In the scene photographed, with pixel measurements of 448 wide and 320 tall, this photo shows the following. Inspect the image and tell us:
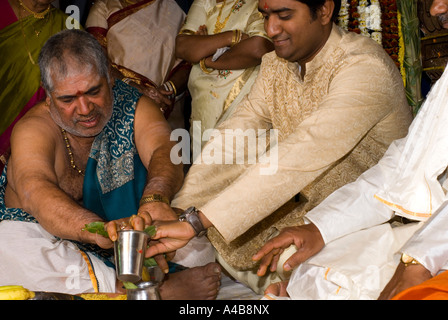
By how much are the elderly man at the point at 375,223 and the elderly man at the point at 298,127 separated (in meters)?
0.22

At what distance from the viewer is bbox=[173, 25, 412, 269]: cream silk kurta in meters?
2.71

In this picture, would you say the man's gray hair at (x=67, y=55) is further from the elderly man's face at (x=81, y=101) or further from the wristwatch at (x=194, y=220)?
the wristwatch at (x=194, y=220)

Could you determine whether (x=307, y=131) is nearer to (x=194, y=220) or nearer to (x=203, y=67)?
(x=194, y=220)

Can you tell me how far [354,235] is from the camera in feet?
8.43

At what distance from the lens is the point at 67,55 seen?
321cm

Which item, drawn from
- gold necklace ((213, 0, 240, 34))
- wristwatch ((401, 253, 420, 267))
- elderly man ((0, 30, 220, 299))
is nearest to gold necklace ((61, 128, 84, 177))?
elderly man ((0, 30, 220, 299))

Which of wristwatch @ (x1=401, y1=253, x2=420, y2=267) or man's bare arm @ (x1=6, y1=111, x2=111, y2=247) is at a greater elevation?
man's bare arm @ (x1=6, y1=111, x2=111, y2=247)

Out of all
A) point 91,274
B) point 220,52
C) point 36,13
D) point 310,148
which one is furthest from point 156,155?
point 36,13

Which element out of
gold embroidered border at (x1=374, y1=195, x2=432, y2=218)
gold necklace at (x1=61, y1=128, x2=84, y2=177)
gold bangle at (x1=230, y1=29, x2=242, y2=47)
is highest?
gold bangle at (x1=230, y1=29, x2=242, y2=47)

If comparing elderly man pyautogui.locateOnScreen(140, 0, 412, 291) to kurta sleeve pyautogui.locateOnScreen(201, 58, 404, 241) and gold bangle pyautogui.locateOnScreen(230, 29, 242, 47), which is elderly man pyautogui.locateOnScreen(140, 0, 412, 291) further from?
gold bangle pyautogui.locateOnScreen(230, 29, 242, 47)

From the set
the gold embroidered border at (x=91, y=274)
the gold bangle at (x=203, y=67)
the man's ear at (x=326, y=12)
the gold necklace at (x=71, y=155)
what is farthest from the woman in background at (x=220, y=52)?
the gold embroidered border at (x=91, y=274)

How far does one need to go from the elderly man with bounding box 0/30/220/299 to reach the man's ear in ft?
3.38

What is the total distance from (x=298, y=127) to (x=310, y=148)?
0.12m
